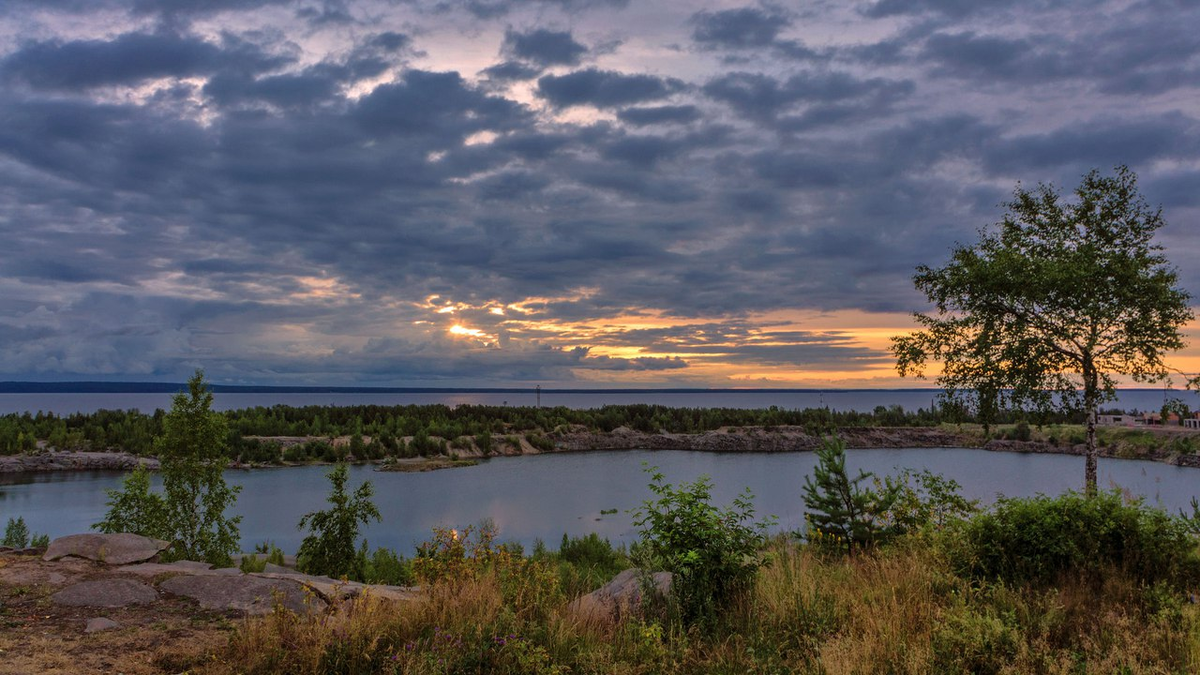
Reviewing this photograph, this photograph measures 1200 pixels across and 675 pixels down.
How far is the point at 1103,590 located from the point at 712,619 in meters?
5.11

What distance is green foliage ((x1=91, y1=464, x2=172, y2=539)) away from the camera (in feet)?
47.4

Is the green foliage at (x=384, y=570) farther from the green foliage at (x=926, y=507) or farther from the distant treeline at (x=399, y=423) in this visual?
the distant treeline at (x=399, y=423)

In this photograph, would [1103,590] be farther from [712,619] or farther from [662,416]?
[662,416]

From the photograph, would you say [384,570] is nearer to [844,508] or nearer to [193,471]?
[193,471]

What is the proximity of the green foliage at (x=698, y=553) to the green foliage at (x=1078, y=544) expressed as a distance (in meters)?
3.24

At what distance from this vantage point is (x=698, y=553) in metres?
8.38

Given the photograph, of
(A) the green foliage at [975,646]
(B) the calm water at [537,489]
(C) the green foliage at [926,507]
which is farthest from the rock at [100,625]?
(B) the calm water at [537,489]

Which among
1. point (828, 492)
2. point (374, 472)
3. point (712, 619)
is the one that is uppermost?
point (828, 492)

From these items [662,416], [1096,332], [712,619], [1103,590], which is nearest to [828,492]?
[1103,590]

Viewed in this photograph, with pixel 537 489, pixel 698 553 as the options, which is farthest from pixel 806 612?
pixel 537 489

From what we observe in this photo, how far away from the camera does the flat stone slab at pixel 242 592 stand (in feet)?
25.5

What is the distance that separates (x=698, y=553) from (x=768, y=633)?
127 centimetres

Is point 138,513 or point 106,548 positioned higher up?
point 106,548

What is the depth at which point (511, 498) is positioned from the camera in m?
33.6
